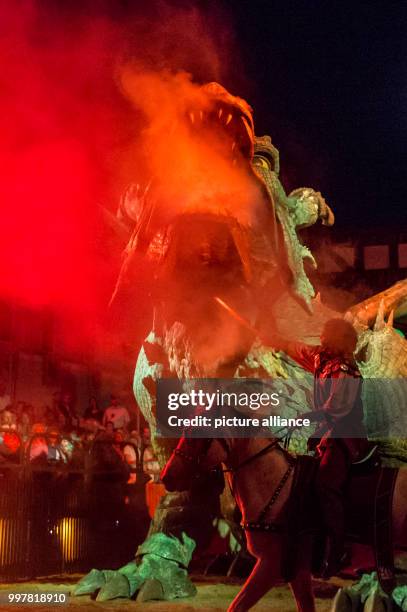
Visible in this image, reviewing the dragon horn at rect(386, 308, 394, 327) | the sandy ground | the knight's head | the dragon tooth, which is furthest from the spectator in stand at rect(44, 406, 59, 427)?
the knight's head

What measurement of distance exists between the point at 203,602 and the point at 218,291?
273 centimetres

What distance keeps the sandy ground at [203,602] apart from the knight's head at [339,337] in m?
2.42

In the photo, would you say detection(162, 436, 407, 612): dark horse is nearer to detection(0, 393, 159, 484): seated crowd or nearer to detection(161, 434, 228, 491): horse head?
detection(161, 434, 228, 491): horse head

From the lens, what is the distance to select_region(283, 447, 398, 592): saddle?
5.38m

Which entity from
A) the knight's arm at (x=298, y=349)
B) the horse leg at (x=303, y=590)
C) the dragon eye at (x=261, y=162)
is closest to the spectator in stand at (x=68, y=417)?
the knight's arm at (x=298, y=349)

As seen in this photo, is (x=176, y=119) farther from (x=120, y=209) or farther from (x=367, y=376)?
(x=367, y=376)

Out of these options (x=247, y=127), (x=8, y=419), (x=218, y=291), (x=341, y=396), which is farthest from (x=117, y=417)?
(x=341, y=396)

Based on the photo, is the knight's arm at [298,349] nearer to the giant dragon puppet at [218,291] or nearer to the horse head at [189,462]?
the giant dragon puppet at [218,291]

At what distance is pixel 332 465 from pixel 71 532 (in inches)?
191

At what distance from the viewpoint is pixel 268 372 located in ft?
23.4

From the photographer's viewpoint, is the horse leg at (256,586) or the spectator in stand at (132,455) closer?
the horse leg at (256,586)

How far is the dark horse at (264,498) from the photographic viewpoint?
5.28 m

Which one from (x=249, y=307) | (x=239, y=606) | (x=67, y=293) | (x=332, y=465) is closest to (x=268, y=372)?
(x=249, y=307)

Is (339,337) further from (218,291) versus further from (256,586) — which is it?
(256,586)
